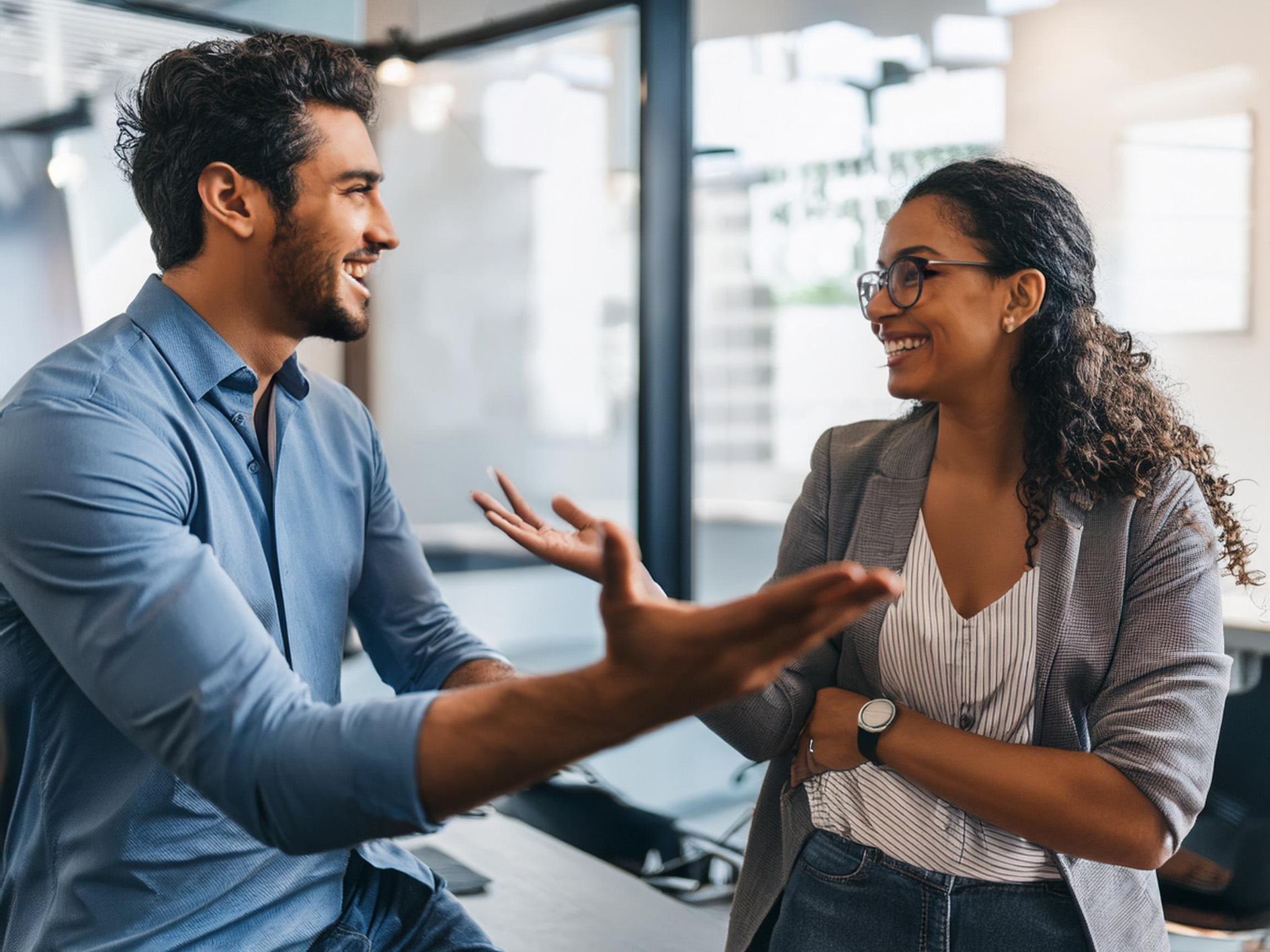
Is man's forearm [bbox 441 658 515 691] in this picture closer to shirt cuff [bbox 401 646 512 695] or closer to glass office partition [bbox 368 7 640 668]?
shirt cuff [bbox 401 646 512 695]

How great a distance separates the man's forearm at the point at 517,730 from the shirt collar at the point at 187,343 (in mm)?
605

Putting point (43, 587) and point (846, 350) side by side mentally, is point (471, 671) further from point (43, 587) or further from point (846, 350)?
point (846, 350)

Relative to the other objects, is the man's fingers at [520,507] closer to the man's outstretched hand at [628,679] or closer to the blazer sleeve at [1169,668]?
the man's outstretched hand at [628,679]

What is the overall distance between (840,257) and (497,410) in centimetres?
165

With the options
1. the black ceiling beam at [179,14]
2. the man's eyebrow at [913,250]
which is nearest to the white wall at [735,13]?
the black ceiling beam at [179,14]

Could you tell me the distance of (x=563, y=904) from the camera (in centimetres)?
215

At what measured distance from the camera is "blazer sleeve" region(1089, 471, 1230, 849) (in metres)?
1.33

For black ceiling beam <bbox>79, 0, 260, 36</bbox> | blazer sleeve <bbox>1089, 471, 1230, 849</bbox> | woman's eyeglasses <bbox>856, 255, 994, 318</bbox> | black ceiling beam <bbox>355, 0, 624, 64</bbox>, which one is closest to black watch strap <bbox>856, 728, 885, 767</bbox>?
blazer sleeve <bbox>1089, 471, 1230, 849</bbox>

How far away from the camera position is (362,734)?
96 cm

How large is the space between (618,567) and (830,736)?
2.60 feet

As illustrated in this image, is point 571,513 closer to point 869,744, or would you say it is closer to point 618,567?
point 618,567

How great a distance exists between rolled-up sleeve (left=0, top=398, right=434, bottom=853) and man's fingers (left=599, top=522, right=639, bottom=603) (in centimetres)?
25

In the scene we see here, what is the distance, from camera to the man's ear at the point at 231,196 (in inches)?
57.1

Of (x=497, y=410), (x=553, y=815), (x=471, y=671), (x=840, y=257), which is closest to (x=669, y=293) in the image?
(x=840, y=257)
